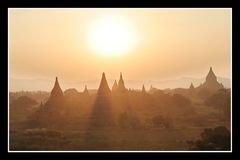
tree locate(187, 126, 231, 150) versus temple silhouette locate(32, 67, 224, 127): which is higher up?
temple silhouette locate(32, 67, 224, 127)

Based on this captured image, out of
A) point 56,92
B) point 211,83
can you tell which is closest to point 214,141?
point 211,83

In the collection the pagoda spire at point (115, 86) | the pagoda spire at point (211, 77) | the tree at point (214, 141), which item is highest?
the pagoda spire at point (211, 77)

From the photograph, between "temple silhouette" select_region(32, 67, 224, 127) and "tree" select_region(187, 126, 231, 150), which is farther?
"temple silhouette" select_region(32, 67, 224, 127)

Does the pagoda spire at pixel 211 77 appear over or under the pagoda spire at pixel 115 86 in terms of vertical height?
over

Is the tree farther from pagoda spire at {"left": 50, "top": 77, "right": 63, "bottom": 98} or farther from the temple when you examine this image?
pagoda spire at {"left": 50, "top": 77, "right": 63, "bottom": 98}

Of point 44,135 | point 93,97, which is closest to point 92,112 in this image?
point 93,97

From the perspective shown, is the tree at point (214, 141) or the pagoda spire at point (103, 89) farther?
the pagoda spire at point (103, 89)

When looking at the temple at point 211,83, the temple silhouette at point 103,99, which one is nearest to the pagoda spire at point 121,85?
the temple silhouette at point 103,99

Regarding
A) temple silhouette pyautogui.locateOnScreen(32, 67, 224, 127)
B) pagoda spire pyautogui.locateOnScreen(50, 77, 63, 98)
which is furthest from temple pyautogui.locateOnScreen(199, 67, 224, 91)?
pagoda spire pyautogui.locateOnScreen(50, 77, 63, 98)

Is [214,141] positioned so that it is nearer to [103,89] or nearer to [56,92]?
[103,89]
